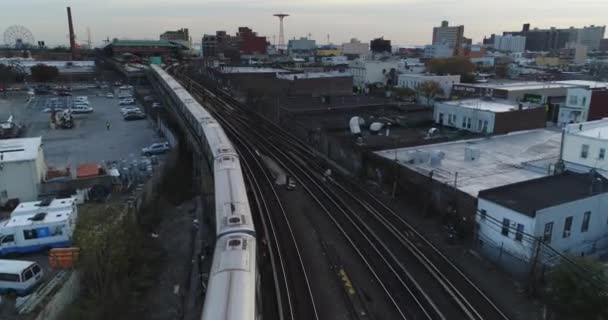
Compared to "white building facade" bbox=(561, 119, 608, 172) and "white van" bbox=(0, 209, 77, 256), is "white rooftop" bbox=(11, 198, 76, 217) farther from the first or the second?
"white building facade" bbox=(561, 119, 608, 172)

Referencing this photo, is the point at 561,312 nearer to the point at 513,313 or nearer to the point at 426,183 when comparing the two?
the point at 513,313

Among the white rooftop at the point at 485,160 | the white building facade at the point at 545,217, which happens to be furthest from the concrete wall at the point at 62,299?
the white rooftop at the point at 485,160

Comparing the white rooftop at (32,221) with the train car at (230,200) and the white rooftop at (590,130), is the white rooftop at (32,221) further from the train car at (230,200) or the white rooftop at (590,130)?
the white rooftop at (590,130)

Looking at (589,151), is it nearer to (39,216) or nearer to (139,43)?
(39,216)

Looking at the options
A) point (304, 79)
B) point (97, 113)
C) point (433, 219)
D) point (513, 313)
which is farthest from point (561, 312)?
point (97, 113)

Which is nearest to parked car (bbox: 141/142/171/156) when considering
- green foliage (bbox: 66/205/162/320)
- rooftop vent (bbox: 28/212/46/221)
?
rooftop vent (bbox: 28/212/46/221)
